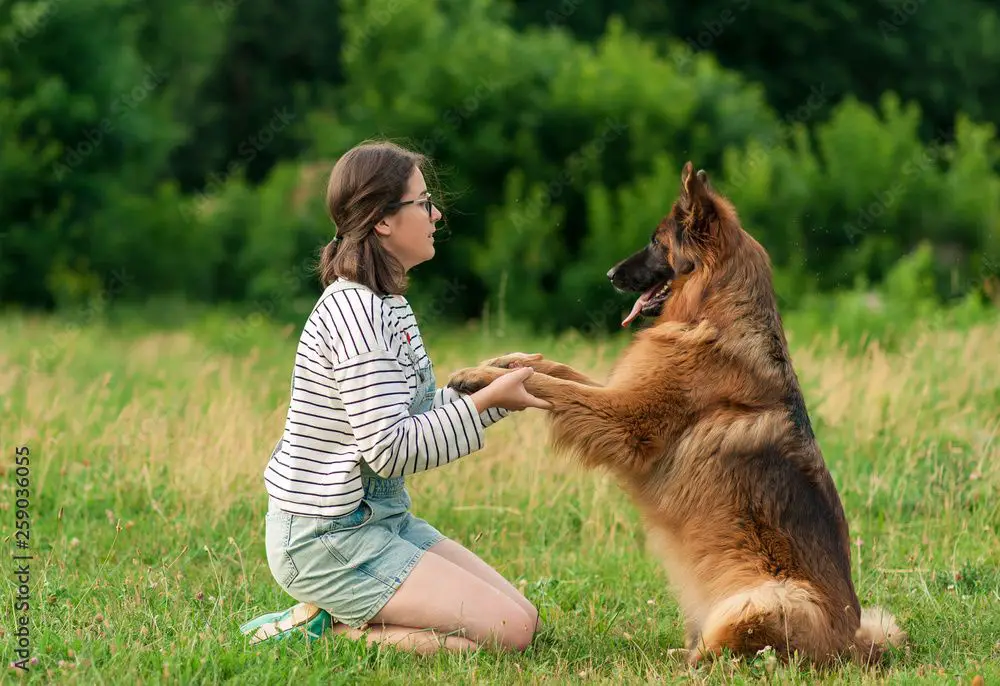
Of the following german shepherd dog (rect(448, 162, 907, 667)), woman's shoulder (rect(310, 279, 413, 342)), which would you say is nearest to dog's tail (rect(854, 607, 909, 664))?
german shepherd dog (rect(448, 162, 907, 667))

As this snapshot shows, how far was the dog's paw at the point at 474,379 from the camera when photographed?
A: 425 centimetres

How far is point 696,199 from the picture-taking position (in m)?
4.44

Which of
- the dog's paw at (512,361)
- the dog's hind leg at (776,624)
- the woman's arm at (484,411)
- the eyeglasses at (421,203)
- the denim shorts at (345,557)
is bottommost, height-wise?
the dog's hind leg at (776,624)

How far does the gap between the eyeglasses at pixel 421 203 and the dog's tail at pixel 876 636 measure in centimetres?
219

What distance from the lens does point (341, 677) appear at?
3688mm

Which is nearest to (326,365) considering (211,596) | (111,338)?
(211,596)

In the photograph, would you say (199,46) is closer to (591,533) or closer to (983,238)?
(983,238)

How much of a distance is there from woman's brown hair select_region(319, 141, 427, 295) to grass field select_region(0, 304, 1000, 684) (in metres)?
1.31
